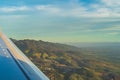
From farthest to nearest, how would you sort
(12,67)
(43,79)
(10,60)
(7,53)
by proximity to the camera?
(7,53) < (10,60) < (12,67) < (43,79)

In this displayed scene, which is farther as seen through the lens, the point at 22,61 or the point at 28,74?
the point at 22,61

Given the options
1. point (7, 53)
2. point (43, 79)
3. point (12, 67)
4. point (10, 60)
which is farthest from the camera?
point (7, 53)

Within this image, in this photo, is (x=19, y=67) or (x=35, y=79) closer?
(x=35, y=79)

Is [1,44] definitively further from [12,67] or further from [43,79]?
[43,79]

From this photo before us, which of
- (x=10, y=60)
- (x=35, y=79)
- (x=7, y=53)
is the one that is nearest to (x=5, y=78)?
(x=35, y=79)

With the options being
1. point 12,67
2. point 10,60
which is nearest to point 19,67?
point 12,67

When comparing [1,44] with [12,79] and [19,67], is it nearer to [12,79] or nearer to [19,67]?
[19,67]

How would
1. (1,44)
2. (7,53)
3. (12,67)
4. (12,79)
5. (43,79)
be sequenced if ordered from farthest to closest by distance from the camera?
(1,44) < (7,53) < (12,67) < (43,79) < (12,79)

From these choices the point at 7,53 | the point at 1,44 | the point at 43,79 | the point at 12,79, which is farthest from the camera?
the point at 1,44
